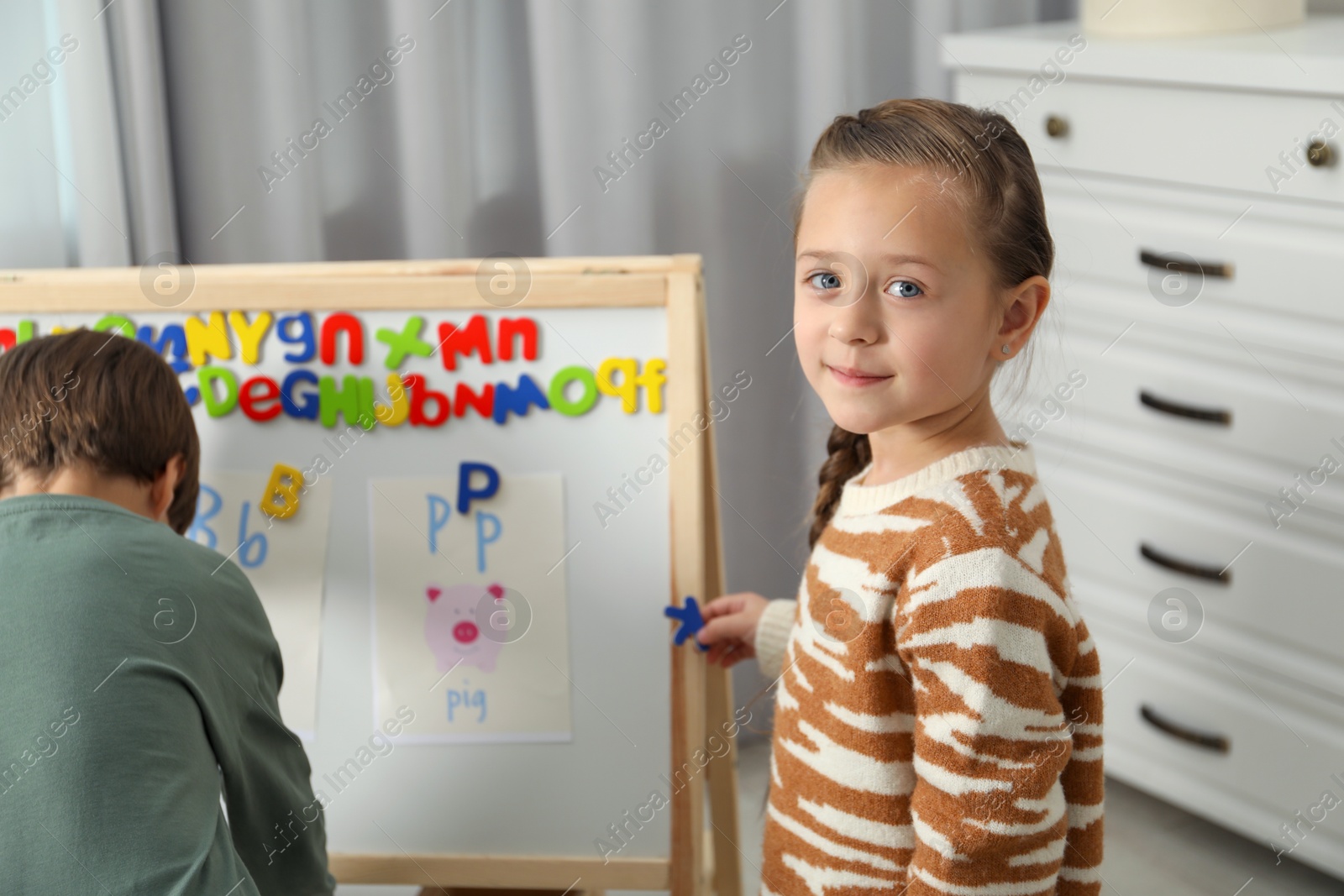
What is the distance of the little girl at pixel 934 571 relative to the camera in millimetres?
760

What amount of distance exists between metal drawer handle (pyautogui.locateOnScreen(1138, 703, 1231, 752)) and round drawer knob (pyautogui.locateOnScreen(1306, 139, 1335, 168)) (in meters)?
0.69

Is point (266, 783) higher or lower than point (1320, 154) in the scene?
lower

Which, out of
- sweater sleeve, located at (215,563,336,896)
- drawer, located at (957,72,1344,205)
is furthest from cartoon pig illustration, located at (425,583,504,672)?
drawer, located at (957,72,1344,205)

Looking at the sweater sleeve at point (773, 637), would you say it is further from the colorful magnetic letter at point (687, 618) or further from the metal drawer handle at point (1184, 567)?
the metal drawer handle at point (1184, 567)

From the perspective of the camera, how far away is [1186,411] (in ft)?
4.60

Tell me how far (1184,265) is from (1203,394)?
0.50 feet

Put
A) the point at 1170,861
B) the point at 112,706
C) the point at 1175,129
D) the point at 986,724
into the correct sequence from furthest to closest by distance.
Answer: the point at 1170,861 < the point at 1175,129 < the point at 112,706 < the point at 986,724

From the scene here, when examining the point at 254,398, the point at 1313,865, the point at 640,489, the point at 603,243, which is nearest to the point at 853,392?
the point at 640,489

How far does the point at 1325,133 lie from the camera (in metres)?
1.19

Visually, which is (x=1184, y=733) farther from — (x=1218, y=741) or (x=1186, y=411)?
(x=1186, y=411)

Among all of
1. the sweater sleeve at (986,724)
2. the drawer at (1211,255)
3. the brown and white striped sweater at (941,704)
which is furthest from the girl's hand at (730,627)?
the drawer at (1211,255)

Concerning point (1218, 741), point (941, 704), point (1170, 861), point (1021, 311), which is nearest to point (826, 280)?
point (1021, 311)

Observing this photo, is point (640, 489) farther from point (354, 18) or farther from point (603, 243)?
point (354, 18)

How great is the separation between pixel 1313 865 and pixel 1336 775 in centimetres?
22
